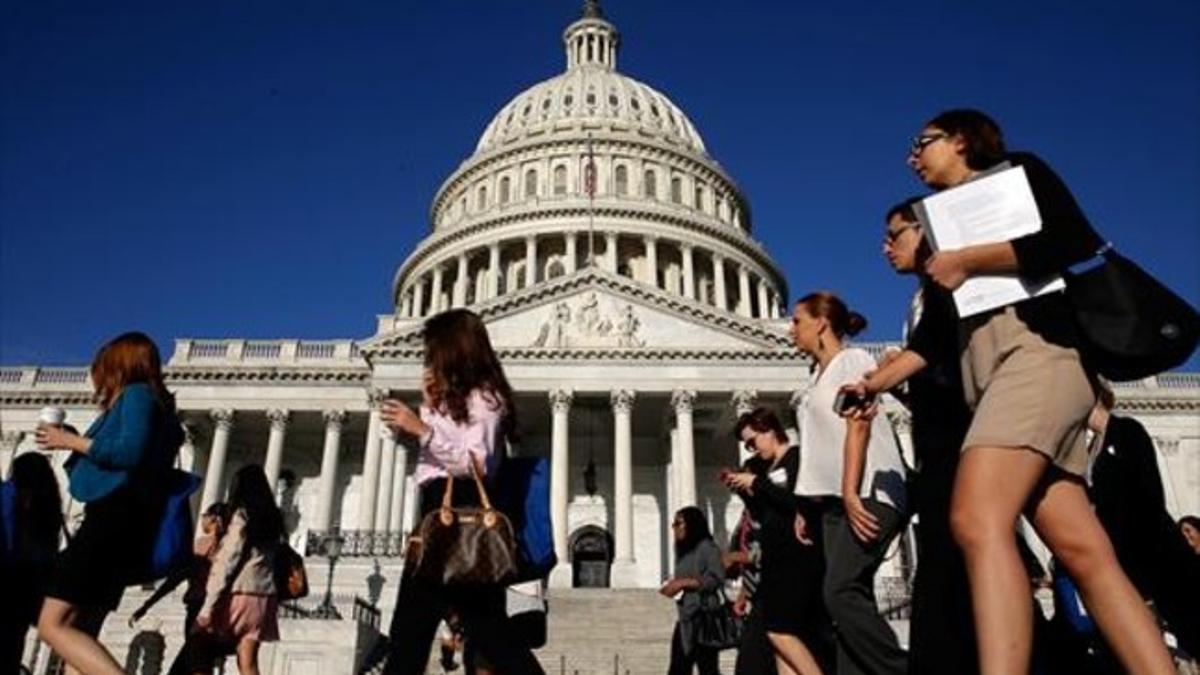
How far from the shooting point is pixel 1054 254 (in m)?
4.29

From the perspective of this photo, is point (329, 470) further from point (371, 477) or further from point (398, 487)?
point (398, 487)

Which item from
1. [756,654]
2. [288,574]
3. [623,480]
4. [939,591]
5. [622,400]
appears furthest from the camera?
[622,400]

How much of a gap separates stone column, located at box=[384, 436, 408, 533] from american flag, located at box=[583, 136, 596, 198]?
26.0 metres

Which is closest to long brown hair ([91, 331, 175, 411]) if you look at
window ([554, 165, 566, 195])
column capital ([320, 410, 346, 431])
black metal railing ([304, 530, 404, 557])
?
black metal railing ([304, 530, 404, 557])

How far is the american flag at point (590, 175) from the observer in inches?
2436

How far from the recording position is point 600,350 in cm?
3991

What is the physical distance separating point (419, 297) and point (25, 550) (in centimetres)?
5985

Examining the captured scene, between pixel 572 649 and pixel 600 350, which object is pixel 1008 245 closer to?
pixel 572 649

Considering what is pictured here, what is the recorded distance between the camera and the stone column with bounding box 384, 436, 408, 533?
39.1 metres

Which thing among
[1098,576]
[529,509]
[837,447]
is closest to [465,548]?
[529,509]

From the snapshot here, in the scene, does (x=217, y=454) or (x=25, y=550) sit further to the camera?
(x=217, y=454)

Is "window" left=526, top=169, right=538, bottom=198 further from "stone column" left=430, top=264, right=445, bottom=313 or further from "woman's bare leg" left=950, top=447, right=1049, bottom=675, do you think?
"woman's bare leg" left=950, top=447, right=1049, bottom=675

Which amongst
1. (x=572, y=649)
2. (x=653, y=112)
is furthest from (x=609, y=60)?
(x=572, y=649)

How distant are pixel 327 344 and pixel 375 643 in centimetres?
2978
